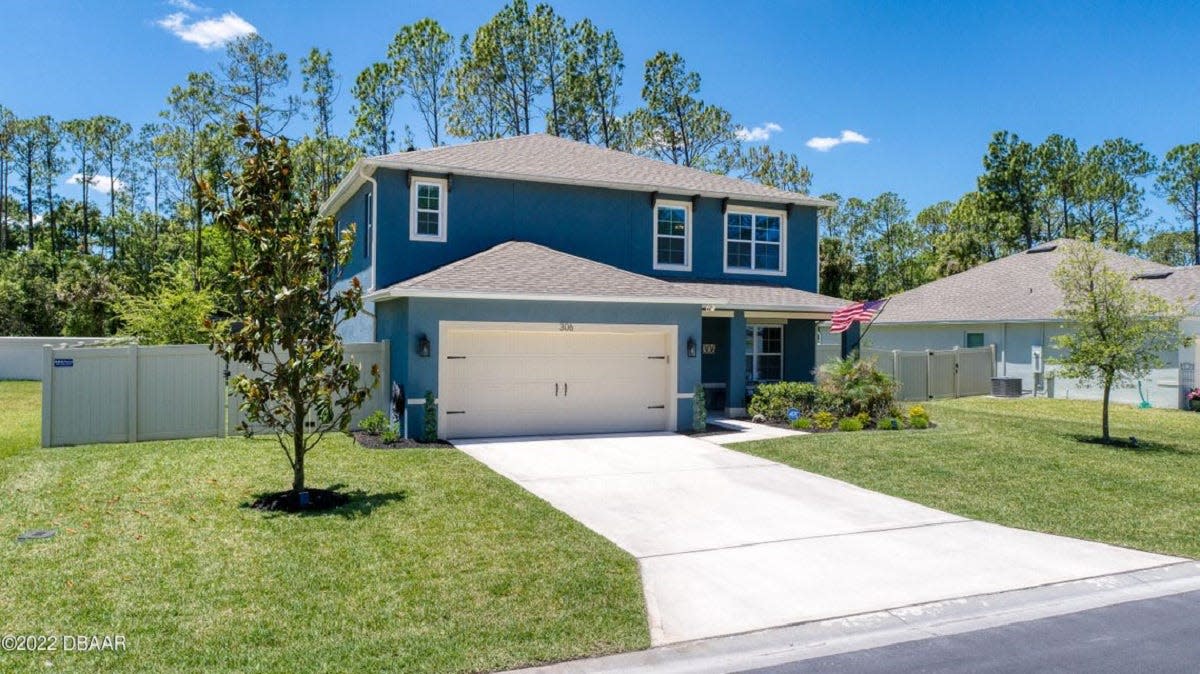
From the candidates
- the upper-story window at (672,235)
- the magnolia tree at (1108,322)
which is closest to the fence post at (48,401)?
the upper-story window at (672,235)

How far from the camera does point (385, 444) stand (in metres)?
12.6

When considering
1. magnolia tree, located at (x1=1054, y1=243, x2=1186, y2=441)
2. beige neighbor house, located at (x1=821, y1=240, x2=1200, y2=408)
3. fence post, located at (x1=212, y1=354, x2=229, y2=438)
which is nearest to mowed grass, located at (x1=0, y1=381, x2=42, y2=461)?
fence post, located at (x1=212, y1=354, x2=229, y2=438)

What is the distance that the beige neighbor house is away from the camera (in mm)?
20734

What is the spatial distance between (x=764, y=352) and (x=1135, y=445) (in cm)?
822

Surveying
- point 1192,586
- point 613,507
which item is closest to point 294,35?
point 613,507

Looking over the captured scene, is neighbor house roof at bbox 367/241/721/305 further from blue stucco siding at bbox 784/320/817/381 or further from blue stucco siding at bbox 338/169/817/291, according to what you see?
blue stucco siding at bbox 784/320/817/381

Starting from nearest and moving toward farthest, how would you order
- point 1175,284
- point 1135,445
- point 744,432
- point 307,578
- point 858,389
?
point 307,578 → point 1135,445 → point 744,432 → point 858,389 → point 1175,284

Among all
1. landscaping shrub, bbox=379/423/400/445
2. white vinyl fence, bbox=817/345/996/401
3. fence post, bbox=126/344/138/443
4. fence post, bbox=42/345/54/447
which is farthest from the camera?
white vinyl fence, bbox=817/345/996/401

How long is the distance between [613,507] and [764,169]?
32970 millimetres

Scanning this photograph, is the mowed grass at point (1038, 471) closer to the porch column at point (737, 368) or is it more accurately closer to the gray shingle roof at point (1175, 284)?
the porch column at point (737, 368)

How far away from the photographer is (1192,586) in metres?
6.53

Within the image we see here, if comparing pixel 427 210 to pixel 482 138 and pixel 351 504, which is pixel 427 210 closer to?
pixel 351 504

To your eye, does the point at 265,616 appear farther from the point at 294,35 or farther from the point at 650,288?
the point at 294,35

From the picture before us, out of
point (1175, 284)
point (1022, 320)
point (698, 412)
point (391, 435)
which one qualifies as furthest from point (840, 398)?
point (1175, 284)
